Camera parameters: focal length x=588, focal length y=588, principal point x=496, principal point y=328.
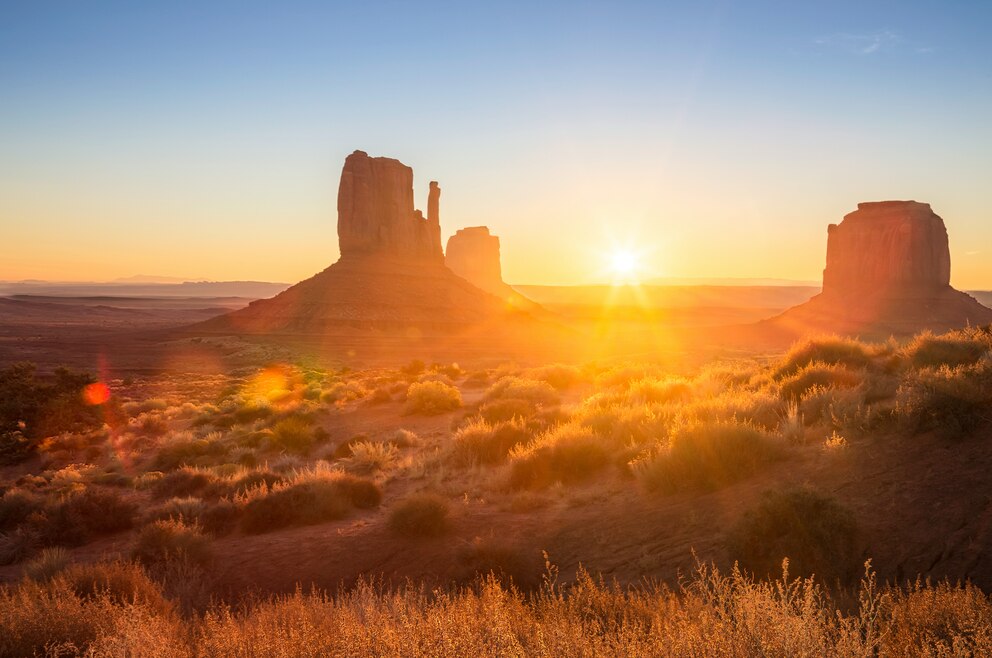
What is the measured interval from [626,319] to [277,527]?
4785 inches

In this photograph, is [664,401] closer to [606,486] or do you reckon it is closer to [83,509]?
[606,486]

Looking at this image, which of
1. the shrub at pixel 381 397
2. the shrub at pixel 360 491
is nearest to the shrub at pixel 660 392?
the shrub at pixel 360 491

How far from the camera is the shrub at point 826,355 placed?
1555cm

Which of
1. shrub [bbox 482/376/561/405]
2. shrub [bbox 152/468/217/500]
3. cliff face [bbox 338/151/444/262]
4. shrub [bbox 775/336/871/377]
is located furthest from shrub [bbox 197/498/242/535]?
cliff face [bbox 338/151/444/262]

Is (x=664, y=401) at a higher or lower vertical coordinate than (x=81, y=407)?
higher

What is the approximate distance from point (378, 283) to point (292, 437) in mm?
65804

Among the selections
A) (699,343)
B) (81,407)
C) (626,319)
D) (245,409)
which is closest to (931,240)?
(699,343)

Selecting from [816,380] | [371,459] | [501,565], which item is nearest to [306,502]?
[371,459]

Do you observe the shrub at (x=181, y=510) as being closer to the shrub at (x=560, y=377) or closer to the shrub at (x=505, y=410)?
the shrub at (x=505, y=410)

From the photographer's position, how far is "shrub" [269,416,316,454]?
18562 mm

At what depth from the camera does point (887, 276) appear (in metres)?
82.4

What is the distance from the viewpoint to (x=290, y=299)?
262 feet

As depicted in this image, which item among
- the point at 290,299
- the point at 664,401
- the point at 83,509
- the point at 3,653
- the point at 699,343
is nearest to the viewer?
the point at 3,653

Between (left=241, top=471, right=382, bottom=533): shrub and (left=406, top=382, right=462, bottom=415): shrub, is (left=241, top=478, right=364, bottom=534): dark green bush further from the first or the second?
(left=406, top=382, right=462, bottom=415): shrub
